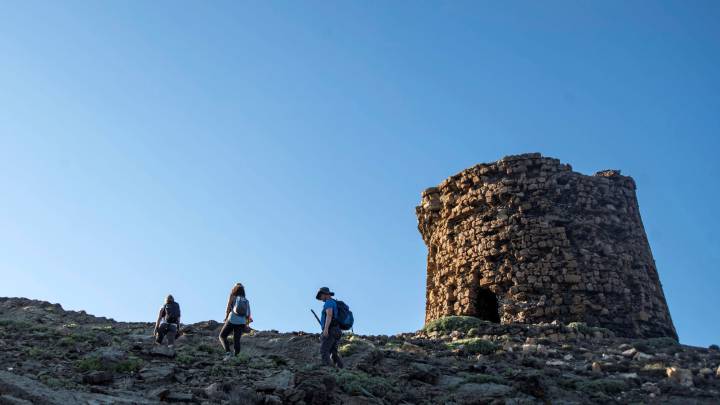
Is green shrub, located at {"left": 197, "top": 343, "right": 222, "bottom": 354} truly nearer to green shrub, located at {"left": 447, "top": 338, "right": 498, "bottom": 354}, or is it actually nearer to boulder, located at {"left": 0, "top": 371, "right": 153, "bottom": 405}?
boulder, located at {"left": 0, "top": 371, "right": 153, "bottom": 405}

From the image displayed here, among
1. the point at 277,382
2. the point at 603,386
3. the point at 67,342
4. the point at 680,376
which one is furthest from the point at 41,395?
the point at 680,376

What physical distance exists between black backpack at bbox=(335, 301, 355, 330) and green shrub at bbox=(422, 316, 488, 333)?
21.0 feet

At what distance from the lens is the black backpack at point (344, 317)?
10.5 m

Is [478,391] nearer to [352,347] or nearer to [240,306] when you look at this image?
[352,347]

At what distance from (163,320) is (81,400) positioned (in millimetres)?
6262

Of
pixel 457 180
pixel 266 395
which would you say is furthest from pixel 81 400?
pixel 457 180

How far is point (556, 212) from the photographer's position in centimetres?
1778

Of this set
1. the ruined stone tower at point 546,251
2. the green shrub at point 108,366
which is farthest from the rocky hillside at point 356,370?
the ruined stone tower at point 546,251

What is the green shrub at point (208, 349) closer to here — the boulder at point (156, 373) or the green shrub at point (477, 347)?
the boulder at point (156, 373)

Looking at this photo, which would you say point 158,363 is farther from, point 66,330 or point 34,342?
point 66,330

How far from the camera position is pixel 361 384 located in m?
8.89

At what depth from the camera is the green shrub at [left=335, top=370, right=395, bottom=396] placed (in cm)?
855

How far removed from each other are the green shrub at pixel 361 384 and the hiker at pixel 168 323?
14.5 feet


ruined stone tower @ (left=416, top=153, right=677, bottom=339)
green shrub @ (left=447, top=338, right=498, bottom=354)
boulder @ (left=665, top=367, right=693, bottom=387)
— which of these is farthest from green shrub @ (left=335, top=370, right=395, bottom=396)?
ruined stone tower @ (left=416, top=153, right=677, bottom=339)
